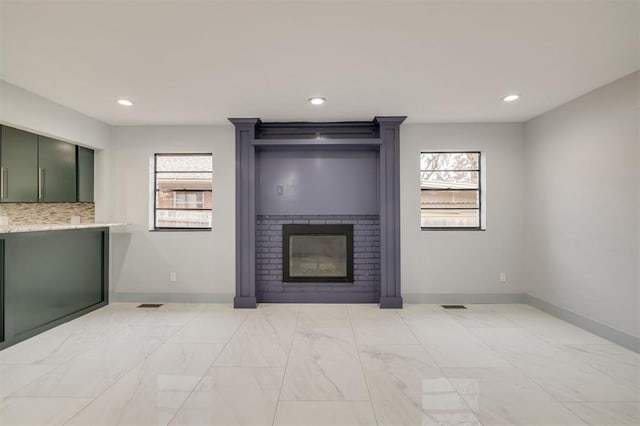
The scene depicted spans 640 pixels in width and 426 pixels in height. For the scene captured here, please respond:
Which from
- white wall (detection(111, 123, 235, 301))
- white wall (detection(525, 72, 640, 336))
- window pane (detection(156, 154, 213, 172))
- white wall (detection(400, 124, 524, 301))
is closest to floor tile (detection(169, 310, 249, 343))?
white wall (detection(111, 123, 235, 301))

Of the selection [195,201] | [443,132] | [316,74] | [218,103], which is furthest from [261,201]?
[443,132]

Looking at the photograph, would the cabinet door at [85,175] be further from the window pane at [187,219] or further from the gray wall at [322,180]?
the gray wall at [322,180]

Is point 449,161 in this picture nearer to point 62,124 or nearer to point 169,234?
point 169,234

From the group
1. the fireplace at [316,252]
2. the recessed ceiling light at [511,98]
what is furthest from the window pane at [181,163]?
the recessed ceiling light at [511,98]

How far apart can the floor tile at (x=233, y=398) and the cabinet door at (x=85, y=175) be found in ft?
10.2

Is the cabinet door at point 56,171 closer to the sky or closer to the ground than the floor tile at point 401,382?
closer to the sky

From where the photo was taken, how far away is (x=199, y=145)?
4.39 metres

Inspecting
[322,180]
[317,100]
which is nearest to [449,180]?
[322,180]

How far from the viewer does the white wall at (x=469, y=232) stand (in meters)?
4.31

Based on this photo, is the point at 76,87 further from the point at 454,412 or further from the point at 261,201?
the point at 454,412

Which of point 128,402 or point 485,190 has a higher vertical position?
point 485,190

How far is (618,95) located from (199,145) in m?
4.72

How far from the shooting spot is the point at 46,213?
3918mm

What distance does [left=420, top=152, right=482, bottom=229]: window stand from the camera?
444 centimetres
